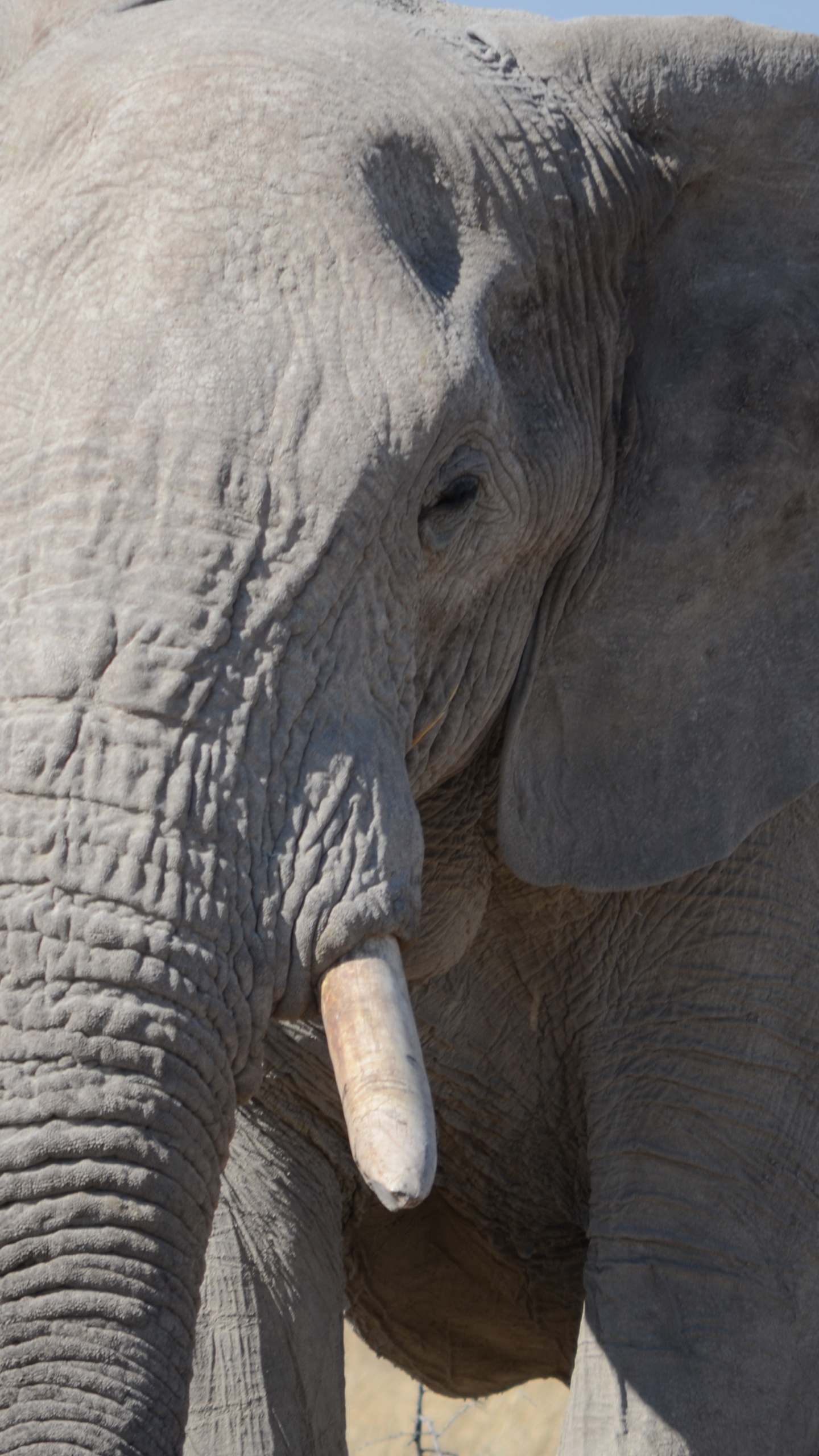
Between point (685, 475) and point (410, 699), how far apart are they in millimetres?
636

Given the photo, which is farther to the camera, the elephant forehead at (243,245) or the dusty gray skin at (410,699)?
the elephant forehead at (243,245)

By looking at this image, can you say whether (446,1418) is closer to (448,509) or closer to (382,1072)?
(448,509)

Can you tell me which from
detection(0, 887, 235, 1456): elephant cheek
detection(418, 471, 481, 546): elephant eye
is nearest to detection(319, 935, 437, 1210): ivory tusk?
detection(0, 887, 235, 1456): elephant cheek

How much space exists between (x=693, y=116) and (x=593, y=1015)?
1315 mm

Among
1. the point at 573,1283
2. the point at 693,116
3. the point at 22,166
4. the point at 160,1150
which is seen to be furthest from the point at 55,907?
the point at 573,1283

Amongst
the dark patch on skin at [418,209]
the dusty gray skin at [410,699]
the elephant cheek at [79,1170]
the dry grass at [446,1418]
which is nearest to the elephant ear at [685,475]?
the dusty gray skin at [410,699]

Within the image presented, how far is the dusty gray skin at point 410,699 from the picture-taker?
8.05ft

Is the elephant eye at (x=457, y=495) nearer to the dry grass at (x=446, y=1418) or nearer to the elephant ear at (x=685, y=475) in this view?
the elephant ear at (x=685, y=475)

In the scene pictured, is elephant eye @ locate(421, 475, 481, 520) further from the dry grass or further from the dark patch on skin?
the dry grass

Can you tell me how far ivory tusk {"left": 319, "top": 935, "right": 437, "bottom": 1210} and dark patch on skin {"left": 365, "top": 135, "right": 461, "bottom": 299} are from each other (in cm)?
81

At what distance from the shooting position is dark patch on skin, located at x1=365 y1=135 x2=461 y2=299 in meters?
2.84

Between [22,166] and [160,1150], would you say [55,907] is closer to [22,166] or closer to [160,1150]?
[160,1150]

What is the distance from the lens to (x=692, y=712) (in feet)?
11.0

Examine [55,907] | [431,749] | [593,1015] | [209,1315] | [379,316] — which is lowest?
[209,1315]
